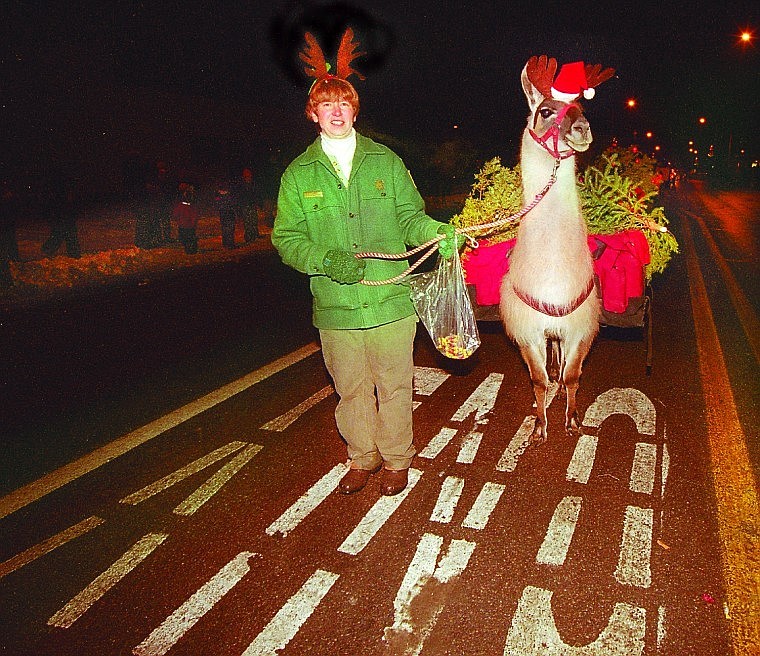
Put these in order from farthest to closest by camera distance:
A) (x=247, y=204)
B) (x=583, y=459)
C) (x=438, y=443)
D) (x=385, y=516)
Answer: (x=247, y=204), (x=438, y=443), (x=583, y=459), (x=385, y=516)

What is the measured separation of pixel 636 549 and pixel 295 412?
2.91 meters

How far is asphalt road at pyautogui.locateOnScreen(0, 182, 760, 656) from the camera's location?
2699 millimetres

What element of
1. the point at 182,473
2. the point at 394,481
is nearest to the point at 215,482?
the point at 182,473

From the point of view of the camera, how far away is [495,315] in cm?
512

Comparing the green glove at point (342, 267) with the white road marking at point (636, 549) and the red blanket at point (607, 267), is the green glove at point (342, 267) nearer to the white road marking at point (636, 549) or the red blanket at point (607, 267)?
the red blanket at point (607, 267)

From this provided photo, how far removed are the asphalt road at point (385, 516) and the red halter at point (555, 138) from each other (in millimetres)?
2058

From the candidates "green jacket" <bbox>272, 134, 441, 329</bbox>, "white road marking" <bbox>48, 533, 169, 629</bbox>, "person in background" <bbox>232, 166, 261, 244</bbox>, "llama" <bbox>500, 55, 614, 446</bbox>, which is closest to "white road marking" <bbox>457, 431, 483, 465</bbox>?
"llama" <bbox>500, 55, 614, 446</bbox>

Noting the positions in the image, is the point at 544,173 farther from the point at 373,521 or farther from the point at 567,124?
the point at 373,521

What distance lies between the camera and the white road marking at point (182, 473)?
12.6ft

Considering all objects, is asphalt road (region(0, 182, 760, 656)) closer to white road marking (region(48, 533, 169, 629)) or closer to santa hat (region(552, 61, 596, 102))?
white road marking (region(48, 533, 169, 629))

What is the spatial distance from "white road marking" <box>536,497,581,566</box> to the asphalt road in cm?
2

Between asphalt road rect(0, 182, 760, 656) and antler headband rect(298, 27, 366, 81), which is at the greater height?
antler headband rect(298, 27, 366, 81)

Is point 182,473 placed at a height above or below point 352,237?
below

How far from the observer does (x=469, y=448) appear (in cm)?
431
